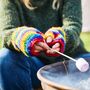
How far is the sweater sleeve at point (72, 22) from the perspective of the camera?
208 cm

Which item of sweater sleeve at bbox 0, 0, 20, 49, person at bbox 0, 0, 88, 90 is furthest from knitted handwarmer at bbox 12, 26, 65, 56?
sweater sleeve at bbox 0, 0, 20, 49

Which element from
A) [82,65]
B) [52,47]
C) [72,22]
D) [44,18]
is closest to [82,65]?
[82,65]

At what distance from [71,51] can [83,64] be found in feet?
1.72

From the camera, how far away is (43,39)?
71.6 inches

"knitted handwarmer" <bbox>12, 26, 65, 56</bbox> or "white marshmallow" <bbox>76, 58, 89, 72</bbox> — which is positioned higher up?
"knitted handwarmer" <bbox>12, 26, 65, 56</bbox>

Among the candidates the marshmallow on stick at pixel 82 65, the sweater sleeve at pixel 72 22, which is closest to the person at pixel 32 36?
the sweater sleeve at pixel 72 22

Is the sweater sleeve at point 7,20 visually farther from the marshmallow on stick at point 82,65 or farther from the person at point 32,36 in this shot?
the marshmallow on stick at point 82,65

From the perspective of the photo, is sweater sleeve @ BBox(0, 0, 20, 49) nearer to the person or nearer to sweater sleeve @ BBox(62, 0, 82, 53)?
the person

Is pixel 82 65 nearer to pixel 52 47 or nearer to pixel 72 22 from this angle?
pixel 52 47

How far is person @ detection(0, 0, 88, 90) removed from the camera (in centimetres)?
183

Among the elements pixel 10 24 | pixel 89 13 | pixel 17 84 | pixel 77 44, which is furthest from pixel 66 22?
pixel 89 13

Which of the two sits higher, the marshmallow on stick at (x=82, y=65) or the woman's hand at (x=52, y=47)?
the woman's hand at (x=52, y=47)

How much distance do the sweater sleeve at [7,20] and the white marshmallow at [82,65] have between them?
449 mm

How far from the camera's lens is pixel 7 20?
216 cm
